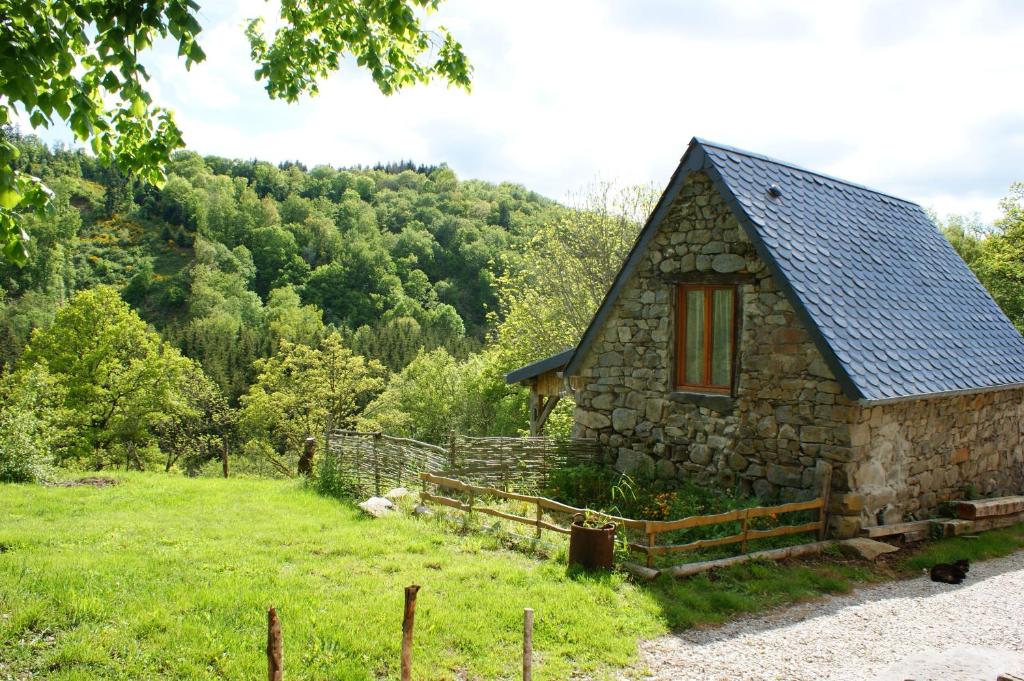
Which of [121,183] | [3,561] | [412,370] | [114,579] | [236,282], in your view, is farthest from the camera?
[121,183]

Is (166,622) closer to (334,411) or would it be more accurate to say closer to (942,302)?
(942,302)

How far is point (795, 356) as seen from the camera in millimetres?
9695

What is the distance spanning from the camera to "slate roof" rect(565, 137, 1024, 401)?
9523 millimetres

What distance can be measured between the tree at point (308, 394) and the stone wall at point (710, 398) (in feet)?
69.8

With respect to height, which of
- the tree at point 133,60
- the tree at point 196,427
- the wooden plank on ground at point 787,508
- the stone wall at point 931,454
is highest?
the tree at point 133,60

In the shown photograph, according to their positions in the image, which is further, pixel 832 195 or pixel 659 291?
pixel 832 195

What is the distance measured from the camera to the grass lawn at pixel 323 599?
17.3 ft

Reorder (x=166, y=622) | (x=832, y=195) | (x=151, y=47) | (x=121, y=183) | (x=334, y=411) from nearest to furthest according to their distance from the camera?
(x=151, y=47) < (x=166, y=622) < (x=832, y=195) < (x=334, y=411) < (x=121, y=183)

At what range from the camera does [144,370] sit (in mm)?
29391

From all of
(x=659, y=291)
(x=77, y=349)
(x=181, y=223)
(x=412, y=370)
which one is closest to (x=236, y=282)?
(x=181, y=223)

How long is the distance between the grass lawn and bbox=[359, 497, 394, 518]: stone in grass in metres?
0.44

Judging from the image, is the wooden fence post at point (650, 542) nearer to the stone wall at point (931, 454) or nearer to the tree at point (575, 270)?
the stone wall at point (931, 454)

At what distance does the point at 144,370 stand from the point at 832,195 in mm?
27121

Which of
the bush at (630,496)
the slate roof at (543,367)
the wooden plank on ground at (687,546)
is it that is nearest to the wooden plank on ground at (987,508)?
the bush at (630,496)
